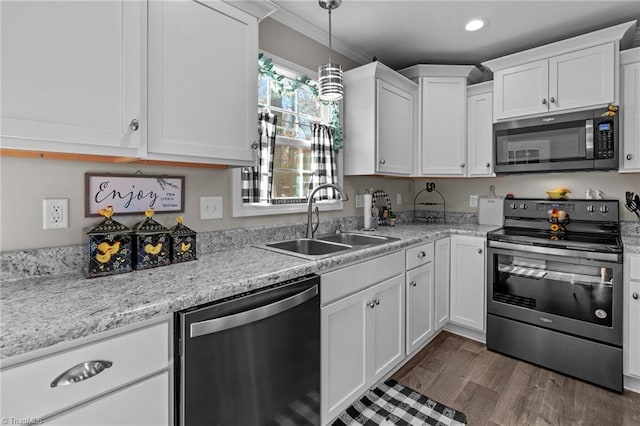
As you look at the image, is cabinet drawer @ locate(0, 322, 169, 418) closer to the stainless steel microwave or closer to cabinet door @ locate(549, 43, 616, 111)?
the stainless steel microwave

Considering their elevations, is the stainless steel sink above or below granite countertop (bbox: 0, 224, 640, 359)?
above

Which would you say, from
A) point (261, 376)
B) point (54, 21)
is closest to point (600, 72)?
point (261, 376)

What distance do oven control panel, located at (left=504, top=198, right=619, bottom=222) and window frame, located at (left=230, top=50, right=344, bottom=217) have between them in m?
1.61

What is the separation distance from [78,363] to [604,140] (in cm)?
311

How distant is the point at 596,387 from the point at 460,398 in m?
0.92

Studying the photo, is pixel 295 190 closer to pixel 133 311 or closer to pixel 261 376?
pixel 261 376

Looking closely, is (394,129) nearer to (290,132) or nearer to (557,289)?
(290,132)

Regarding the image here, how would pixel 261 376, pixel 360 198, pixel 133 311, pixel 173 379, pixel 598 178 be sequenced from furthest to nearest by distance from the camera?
pixel 360 198
pixel 598 178
pixel 261 376
pixel 173 379
pixel 133 311

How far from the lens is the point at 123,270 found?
4.34 feet

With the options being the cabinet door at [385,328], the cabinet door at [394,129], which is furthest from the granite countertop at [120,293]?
the cabinet door at [394,129]

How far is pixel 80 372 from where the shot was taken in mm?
839

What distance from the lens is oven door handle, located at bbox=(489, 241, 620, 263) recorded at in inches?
79.9

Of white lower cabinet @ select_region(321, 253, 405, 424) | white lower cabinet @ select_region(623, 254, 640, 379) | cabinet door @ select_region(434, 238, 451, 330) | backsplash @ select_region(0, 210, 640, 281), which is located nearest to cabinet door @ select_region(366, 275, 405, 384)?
white lower cabinet @ select_region(321, 253, 405, 424)

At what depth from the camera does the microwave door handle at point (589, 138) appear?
229 centimetres
